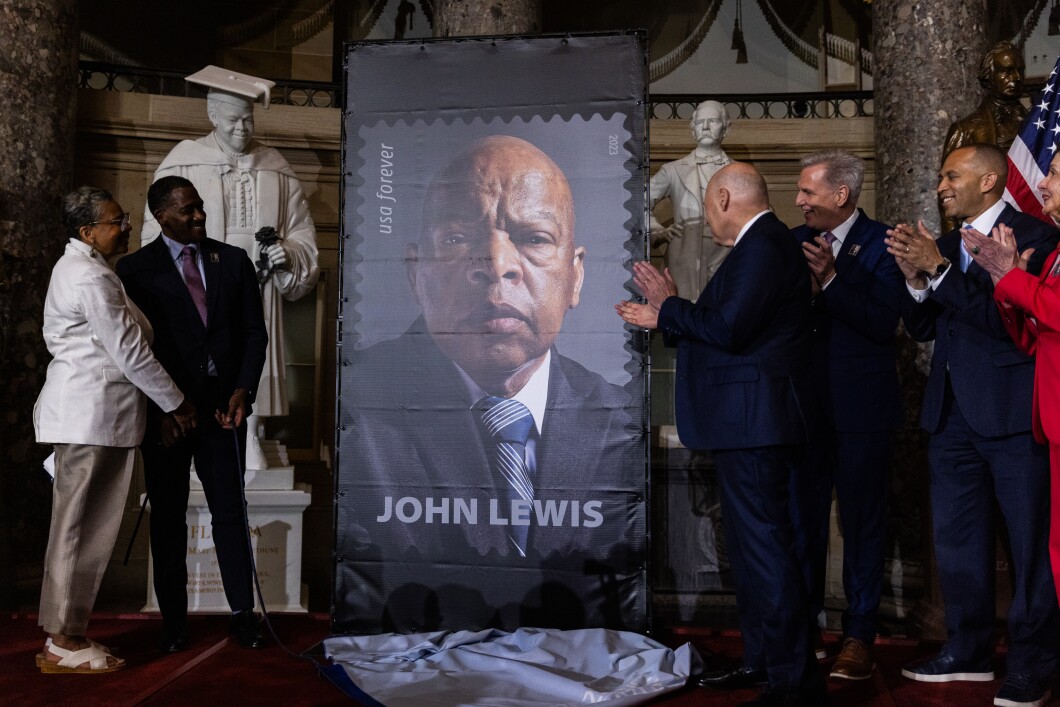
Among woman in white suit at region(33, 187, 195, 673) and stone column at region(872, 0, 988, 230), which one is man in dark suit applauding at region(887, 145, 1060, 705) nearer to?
stone column at region(872, 0, 988, 230)

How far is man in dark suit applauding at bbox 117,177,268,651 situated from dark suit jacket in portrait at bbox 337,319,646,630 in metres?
0.34

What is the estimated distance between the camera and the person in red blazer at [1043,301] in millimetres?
2551

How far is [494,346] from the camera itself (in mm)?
3430

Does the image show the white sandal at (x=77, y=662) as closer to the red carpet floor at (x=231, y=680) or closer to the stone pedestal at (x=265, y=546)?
the red carpet floor at (x=231, y=680)

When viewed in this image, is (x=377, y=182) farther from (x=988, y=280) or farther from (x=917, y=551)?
(x=917, y=551)

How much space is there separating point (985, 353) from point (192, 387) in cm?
244

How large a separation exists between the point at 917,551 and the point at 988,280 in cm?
241

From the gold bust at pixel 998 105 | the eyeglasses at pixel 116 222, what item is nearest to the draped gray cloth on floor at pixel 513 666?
the eyeglasses at pixel 116 222

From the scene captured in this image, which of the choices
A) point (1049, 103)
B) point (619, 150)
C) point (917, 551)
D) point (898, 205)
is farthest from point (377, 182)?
point (917, 551)

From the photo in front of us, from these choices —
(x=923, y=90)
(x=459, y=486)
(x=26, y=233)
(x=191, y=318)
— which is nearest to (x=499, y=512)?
(x=459, y=486)

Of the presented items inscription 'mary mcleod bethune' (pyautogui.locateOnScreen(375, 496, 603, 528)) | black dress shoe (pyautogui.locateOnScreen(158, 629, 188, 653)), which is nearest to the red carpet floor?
black dress shoe (pyautogui.locateOnScreen(158, 629, 188, 653))

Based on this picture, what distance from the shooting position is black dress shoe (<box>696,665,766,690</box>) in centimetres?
290

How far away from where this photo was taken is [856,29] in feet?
26.2

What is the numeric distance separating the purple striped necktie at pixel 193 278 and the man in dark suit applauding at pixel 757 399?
1.62m
